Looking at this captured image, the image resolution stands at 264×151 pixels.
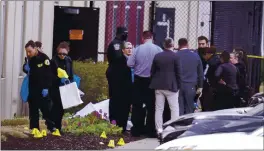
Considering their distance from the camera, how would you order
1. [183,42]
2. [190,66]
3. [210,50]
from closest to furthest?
1. [190,66]
2. [183,42]
3. [210,50]

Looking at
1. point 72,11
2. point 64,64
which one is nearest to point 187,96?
point 64,64

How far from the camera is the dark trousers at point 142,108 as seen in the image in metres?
13.2

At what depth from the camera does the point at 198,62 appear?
13023 mm

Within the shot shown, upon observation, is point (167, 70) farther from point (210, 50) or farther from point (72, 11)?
point (72, 11)

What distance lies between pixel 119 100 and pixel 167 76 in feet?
4.50

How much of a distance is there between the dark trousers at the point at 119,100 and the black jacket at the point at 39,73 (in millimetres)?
1800

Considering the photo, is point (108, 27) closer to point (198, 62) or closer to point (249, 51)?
point (249, 51)

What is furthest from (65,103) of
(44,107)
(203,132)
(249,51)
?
(203,132)

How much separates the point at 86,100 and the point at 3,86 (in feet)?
7.42

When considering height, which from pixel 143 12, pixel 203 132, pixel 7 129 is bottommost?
pixel 7 129

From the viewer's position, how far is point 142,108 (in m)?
13.3

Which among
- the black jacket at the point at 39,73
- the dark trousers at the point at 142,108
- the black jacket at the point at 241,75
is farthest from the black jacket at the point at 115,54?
the black jacket at the point at 241,75

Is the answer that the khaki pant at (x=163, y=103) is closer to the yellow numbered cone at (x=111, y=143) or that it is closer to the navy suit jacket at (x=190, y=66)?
the navy suit jacket at (x=190, y=66)

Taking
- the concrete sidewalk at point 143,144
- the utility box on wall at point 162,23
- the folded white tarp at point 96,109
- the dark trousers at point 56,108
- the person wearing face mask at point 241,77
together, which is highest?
the utility box on wall at point 162,23
